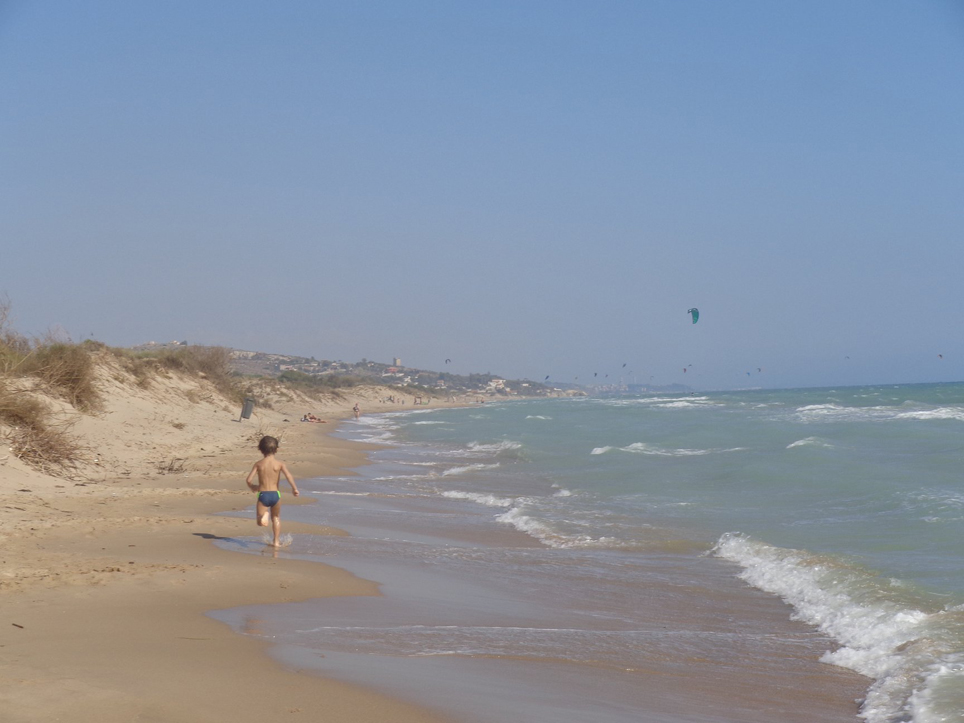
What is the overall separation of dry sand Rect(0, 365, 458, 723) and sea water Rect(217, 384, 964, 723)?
1.23 feet

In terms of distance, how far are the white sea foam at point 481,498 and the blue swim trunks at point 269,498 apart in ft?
19.9

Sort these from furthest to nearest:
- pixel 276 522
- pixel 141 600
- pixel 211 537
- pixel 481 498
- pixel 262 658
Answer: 1. pixel 481 498
2. pixel 211 537
3. pixel 276 522
4. pixel 141 600
5. pixel 262 658

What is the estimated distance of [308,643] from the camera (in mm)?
5586

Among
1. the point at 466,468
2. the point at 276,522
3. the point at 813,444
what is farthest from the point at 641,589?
the point at 813,444

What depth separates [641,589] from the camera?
835cm

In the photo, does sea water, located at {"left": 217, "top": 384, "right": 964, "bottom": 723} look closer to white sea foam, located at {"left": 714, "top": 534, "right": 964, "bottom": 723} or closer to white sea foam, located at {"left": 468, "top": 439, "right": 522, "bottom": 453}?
white sea foam, located at {"left": 714, "top": 534, "right": 964, "bottom": 723}

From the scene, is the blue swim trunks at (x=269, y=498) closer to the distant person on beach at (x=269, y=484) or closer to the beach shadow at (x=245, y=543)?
the distant person on beach at (x=269, y=484)

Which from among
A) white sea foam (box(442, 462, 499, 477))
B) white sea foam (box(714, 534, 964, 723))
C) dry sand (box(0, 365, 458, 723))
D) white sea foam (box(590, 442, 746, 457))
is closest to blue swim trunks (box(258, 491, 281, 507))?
dry sand (box(0, 365, 458, 723))

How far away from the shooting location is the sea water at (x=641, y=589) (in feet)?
17.5

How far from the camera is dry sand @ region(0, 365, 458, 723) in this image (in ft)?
14.0

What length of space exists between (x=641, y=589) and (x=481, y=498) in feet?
24.0

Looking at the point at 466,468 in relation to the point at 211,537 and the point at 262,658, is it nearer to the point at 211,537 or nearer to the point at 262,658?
the point at 211,537

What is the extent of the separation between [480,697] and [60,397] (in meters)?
15.8

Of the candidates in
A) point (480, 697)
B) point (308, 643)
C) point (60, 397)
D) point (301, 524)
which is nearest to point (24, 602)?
point (308, 643)
